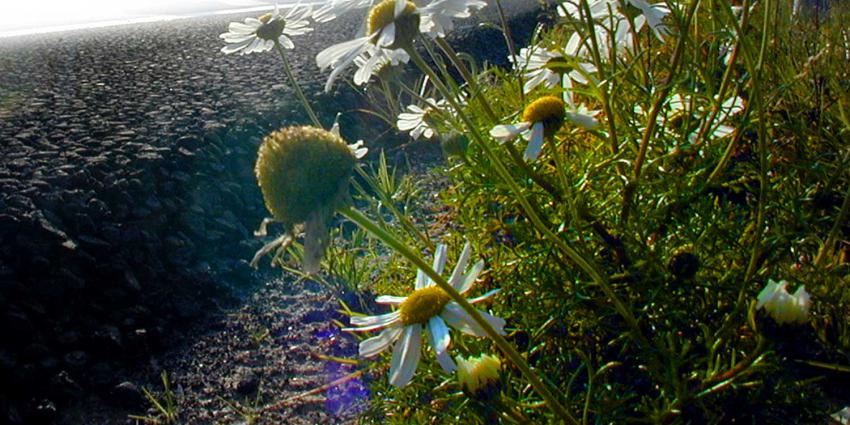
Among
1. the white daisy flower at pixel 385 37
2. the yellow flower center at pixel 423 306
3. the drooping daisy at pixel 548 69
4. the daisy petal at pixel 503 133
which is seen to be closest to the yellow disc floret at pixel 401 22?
the white daisy flower at pixel 385 37

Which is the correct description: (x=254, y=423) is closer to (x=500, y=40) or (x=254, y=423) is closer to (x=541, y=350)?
(x=541, y=350)

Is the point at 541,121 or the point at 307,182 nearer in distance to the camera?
the point at 307,182

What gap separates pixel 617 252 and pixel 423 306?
0.34 metres

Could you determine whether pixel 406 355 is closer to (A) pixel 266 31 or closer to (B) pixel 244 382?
(A) pixel 266 31

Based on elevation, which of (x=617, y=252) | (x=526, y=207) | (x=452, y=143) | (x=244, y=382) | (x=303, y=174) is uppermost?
(x=303, y=174)

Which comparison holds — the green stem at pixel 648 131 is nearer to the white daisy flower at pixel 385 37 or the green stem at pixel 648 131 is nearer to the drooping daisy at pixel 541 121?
the drooping daisy at pixel 541 121

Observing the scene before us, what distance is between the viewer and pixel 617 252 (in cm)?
112

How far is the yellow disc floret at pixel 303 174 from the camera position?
0.73 meters

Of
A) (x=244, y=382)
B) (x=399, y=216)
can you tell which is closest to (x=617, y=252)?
(x=399, y=216)

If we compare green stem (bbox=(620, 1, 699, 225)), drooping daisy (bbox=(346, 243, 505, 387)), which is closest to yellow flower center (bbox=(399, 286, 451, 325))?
drooping daisy (bbox=(346, 243, 505, 387))

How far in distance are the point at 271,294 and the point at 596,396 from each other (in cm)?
140

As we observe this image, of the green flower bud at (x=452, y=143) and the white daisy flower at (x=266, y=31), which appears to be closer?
the green flower bud at (x=452, y=143)

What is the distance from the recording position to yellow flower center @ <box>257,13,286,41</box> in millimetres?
1446

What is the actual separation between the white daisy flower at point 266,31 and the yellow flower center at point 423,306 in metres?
0.67
